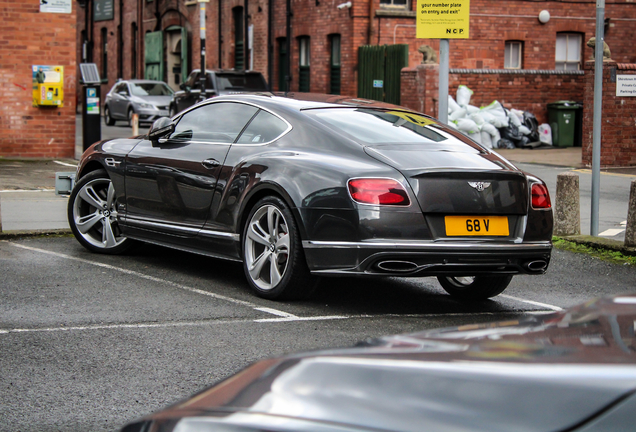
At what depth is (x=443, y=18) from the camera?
1061cm

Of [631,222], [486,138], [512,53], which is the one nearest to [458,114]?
[486,138]

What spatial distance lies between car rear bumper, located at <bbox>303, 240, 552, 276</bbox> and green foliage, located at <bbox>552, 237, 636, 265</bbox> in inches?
116

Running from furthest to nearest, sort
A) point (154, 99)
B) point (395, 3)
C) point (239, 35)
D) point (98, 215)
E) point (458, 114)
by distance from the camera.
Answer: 1. point (239, 35)
2. point (154, 99)
3. point (395, 3)
4. point (458, 114)
5. point (98, 215)

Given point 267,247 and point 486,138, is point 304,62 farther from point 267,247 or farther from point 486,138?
point 267,247

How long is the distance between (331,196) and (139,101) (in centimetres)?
2548

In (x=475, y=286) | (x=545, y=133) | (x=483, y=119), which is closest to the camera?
(x=475, y=286)

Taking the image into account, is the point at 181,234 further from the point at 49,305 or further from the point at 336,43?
the point at 336,43

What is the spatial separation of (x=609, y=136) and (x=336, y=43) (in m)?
11.7

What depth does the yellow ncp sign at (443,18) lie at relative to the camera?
10547mm

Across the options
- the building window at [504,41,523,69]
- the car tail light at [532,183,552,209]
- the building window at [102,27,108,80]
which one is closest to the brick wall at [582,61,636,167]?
the building window at [504,41,523,69]

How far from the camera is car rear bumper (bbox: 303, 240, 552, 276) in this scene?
5.38 m

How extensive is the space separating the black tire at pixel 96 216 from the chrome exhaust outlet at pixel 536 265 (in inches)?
138

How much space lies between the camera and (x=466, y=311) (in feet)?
19.9

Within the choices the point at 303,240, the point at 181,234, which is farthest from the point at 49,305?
the point at 303,240
